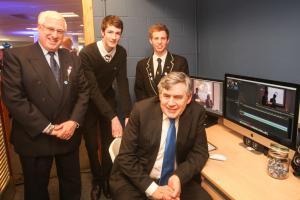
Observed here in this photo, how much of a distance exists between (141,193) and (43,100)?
85cm

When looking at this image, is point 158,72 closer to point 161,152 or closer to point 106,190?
point 161,152

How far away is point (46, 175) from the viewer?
1.97 metres

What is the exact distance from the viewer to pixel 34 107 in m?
1.78

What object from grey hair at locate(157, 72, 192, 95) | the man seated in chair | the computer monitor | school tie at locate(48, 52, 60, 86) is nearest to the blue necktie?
the man seated in chair

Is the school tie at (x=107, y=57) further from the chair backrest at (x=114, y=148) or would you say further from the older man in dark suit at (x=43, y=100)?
the chair backrest at (x=114, y=148)

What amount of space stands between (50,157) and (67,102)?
0.41m

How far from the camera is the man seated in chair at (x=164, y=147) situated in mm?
1556

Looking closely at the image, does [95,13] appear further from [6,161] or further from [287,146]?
[287,146]

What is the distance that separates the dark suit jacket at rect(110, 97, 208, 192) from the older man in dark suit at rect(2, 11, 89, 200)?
513 mm

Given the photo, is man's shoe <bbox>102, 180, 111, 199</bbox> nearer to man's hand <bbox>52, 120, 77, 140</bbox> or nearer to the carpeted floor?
the carpeted floor

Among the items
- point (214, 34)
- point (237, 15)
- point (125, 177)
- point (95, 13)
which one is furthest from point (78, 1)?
point (125, 177)

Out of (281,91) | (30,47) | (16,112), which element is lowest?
(16,112)

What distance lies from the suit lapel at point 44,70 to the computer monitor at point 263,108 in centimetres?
119

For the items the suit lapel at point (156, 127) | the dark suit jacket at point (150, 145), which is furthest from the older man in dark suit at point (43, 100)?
the suit lapel at point (156, 127)
